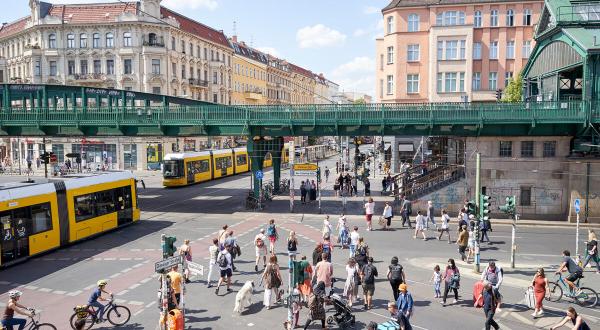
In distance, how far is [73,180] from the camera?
21.4 meters

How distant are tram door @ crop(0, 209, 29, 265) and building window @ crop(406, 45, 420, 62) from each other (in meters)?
42.8

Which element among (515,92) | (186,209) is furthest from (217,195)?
(515,92)

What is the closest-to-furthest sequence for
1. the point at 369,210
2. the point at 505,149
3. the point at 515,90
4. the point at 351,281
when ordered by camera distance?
the point at 351,281 → the point at 369,210 → the point at 505,149 → the point at 515,90

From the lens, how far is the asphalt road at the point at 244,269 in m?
13.4

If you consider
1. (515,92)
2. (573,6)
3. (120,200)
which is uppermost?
(573,6)

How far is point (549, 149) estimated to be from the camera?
28.9 m

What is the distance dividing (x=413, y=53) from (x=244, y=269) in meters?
40.4

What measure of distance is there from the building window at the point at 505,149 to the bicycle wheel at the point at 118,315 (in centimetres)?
2389

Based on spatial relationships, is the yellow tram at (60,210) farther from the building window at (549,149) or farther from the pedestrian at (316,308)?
the building window at (549,149)

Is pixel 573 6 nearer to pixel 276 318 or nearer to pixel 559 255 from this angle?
pixel 559 255

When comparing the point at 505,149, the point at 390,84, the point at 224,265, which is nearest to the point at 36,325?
the point at 224,265

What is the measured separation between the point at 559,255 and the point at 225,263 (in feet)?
46.4

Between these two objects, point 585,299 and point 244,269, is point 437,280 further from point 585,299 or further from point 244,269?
point 244,269

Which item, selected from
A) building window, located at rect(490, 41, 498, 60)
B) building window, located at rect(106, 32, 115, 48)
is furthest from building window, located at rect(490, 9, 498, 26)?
building window, located at rect(106, 32, 115, 48)
